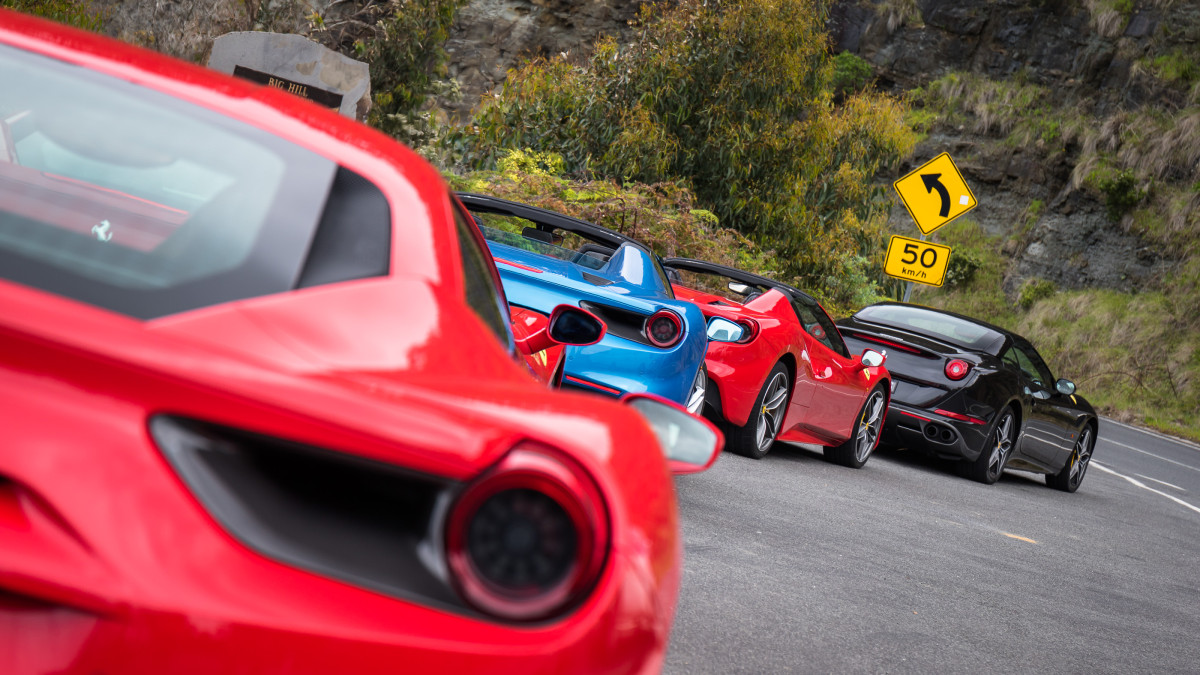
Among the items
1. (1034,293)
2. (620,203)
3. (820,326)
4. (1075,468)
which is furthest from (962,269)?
(820,326)

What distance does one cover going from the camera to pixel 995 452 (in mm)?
9602

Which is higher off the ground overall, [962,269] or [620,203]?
[620,203]

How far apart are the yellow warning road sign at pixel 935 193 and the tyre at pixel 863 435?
6310 millimetres

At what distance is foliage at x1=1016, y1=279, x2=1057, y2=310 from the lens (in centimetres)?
3631

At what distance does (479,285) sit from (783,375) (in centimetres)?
566

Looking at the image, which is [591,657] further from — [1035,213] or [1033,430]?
[1035,213]

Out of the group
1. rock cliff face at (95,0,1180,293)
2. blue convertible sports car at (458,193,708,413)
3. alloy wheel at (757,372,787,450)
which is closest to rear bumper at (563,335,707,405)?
blue convertible sports car at (458,193,708,413)

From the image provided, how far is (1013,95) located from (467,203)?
132ft

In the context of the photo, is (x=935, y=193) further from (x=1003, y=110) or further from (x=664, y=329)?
(x=1003, y=110)

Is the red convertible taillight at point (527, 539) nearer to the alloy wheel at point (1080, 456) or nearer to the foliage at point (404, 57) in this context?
the alloy wheel at point (1080, 456)

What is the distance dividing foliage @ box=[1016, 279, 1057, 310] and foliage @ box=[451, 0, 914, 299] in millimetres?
23293

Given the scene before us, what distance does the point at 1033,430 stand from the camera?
10078mm

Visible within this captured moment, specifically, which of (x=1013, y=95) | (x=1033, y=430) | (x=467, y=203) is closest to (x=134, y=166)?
(x=467, y=203)

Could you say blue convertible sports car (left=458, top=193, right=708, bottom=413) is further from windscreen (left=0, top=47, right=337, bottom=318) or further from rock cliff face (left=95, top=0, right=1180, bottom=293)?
rock cliff face (left=95, top=0, right=1180, bottom=293)
